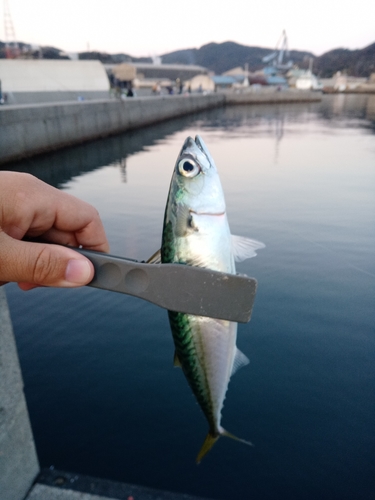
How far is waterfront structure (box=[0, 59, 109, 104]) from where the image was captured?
28641 mm

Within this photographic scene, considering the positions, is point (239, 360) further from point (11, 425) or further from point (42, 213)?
point (11, 425)

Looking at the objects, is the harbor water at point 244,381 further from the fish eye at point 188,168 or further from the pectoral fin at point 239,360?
the fish eye at point 188,168

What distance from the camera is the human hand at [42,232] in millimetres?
1682

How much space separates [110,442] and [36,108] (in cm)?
1824

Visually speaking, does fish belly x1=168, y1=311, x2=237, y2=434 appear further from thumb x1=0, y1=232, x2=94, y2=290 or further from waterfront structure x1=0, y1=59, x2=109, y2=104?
waterfront structure x1=0, y1=59, x2=109, y2=104

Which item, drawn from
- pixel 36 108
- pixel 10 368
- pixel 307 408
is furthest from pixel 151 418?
pixel 36 108

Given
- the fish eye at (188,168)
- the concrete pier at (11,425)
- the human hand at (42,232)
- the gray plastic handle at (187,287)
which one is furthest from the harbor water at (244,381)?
the fish eye at (188,168)

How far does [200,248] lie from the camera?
186 centimetres

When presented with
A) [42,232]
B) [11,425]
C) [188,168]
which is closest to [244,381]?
[11,425]

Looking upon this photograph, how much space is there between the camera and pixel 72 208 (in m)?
2.23

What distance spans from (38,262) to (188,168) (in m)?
0.86

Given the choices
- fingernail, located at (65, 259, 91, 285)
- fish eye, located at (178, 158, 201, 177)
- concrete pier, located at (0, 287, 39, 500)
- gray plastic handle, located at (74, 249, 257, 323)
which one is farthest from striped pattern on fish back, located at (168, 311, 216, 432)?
concrete pier, located at (0, 287, 39, 500)

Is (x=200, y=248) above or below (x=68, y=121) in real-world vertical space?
above

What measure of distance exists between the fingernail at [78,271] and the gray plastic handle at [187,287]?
0.09 m
